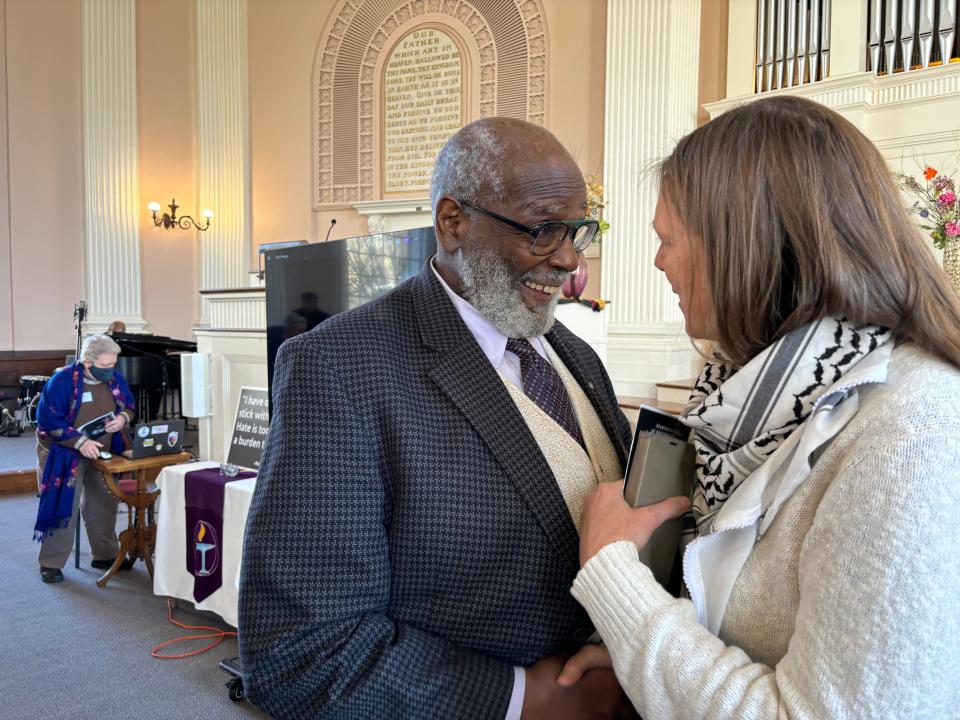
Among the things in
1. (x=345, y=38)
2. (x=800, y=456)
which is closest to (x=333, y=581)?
(x=800, y=456)

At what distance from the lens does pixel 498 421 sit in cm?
107

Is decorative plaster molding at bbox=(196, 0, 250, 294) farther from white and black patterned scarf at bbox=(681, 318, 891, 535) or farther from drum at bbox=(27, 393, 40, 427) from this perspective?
white and black patterned scarf at bbox=(681, 318, 891, 535)

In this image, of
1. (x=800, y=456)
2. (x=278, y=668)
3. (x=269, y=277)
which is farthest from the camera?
(x=269, y=277)

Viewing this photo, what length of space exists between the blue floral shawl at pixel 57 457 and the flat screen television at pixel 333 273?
79.0 inches

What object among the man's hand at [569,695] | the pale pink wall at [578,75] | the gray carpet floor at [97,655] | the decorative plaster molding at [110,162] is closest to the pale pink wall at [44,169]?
the decorative plaster molding at [110,162]

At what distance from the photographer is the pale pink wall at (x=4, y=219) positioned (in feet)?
31.0

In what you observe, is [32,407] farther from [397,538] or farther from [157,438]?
[397,538]

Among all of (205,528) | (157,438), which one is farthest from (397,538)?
(157,438)

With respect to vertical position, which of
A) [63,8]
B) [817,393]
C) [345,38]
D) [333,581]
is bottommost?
[333,581]

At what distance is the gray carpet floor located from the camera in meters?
2.84

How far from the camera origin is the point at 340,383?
993 millimetres

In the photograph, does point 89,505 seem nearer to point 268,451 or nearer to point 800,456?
point 268,451

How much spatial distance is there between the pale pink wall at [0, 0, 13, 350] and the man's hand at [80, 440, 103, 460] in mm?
6396

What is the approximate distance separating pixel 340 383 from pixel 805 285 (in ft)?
2.01
